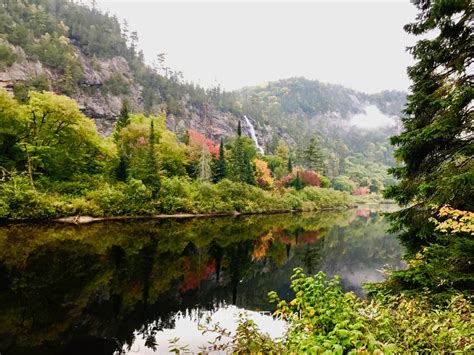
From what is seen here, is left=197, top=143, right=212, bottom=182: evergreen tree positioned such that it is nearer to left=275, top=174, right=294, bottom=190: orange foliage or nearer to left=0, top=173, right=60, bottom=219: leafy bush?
left=275, top=174, right=294, bottom=190: orange foliage

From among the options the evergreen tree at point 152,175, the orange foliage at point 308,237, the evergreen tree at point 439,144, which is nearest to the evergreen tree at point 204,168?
the evergreen tree at point 152,175

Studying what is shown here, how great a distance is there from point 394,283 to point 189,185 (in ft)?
128

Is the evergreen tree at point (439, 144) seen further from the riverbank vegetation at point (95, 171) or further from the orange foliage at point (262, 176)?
Answer: the orange foliage at point (262, 176)

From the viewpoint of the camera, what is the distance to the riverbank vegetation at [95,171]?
29906 mm

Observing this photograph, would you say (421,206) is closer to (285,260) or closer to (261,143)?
(285,260)

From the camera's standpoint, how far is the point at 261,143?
143125 millimetres

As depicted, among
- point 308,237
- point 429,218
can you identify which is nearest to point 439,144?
point 429,218

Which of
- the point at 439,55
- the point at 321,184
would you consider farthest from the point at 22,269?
the point at 321,184

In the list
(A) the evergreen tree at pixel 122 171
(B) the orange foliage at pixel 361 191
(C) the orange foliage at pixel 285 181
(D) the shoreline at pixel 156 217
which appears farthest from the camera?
(B) the orange foliage at pixel 361 191

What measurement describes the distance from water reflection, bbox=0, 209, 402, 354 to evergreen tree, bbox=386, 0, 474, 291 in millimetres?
6537

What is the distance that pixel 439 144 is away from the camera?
853 centimetres

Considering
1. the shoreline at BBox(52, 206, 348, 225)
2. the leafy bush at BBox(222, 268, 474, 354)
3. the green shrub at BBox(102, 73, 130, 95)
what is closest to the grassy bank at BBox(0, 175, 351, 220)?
the shoreline at BBox(52, 206, 348, 225)

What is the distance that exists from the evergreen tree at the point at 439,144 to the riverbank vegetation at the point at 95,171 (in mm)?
28683

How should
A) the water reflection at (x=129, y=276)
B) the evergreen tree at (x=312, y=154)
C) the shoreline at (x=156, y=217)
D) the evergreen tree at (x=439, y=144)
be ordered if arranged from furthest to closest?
the evergreen tree at (x=312, y=154) → the shoreline at (x=156, y=217) → the water reflection at (x=129, y=276) → the evergreen tree at (x=439, y=144)
